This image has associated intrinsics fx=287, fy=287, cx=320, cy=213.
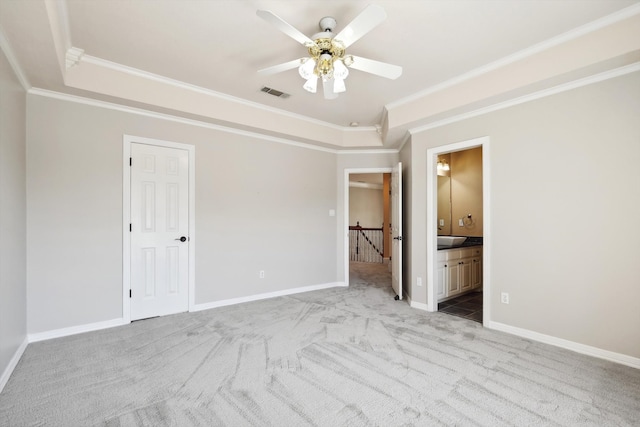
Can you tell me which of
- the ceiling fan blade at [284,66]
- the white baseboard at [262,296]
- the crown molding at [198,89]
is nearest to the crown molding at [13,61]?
the crown molding at [198,89]

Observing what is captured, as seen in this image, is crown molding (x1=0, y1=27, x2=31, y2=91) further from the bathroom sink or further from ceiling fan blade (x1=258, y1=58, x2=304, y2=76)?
the bathroom sink

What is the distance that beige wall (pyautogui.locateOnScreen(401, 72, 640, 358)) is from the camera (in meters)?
2.44

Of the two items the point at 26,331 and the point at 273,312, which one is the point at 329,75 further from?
the point at 26,331

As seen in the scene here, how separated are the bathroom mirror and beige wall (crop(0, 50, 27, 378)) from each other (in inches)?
241

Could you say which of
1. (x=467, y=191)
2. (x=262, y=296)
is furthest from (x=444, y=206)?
(x=262, y=296)

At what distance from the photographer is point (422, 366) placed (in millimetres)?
2387

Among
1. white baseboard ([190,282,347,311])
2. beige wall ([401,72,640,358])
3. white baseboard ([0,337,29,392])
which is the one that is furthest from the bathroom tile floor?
white baseboard ([0,337,29,392])

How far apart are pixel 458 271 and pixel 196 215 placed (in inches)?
155

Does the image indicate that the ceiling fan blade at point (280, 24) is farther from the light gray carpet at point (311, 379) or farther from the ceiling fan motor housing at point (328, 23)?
the light gray carpet at point (311, 379)

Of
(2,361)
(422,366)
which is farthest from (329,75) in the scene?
(2,361)

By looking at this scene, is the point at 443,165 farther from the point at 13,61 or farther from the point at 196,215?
the point at 13,61

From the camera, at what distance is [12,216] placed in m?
2.44

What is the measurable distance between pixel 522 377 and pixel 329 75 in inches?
112

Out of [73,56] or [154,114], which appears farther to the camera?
[154,114]
